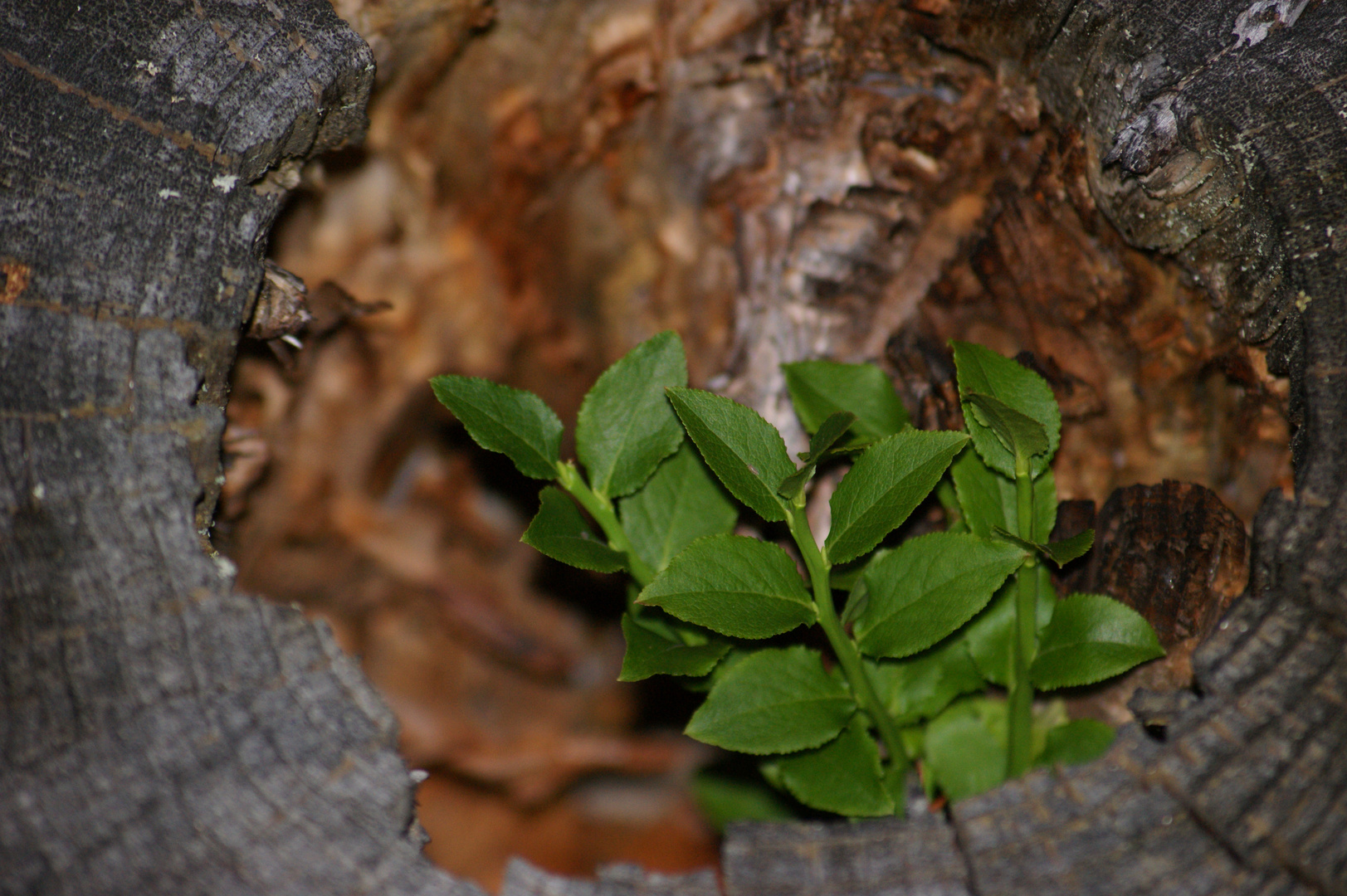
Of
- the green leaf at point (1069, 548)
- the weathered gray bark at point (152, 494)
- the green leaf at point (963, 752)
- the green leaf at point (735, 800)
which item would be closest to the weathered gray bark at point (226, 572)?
the weathered gray bark at point (152, 494)

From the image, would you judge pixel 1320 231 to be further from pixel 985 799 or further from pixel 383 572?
pixel 383 572

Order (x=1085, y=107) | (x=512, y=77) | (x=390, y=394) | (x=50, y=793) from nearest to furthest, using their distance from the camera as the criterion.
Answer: (x=50, y=793), (x=1085, y=107), (x=512, y=77), (x=390, y=394)

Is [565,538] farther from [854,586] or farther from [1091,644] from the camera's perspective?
[1091,644]

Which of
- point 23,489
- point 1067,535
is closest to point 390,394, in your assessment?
point 23,489

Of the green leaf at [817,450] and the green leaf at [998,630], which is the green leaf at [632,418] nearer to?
the green leaf at [817,450]

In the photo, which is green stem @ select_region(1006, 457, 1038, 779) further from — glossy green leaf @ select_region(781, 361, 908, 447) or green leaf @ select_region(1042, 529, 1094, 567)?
glossy green leaf @ select_region(781, 361, 908, 447)

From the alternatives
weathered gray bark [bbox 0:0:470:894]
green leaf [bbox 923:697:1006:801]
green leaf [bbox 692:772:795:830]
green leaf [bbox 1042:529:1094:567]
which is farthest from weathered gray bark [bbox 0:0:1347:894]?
green leaf [bbox 692:772:795:830]
